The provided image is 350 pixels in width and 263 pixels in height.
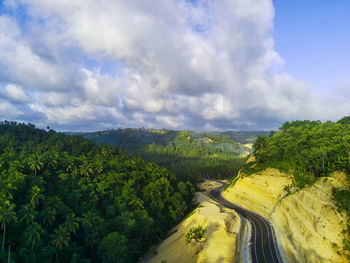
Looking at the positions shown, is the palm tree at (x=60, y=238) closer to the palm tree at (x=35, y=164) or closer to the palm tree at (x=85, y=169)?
the palm tree at (x=35, y=164)

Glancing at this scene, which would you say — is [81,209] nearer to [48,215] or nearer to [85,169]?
[48,215]

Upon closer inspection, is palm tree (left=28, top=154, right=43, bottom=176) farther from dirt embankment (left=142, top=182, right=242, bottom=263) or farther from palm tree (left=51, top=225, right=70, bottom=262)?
dirt embankment (left=142, top=182, right=242, bottom=263)

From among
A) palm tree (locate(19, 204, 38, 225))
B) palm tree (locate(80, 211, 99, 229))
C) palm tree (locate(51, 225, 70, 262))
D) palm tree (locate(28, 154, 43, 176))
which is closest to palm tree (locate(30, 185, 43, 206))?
palm tree (locate(19, 204, 38, 225))

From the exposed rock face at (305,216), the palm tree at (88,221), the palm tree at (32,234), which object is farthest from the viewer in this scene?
A: the palm tree at (88,221)

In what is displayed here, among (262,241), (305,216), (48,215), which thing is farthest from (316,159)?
(48,215)

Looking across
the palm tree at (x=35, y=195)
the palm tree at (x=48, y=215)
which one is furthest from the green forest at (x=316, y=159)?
the palm tree at (x=35, y=195)

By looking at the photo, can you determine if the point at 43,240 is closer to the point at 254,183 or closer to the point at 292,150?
the point at 254,183
